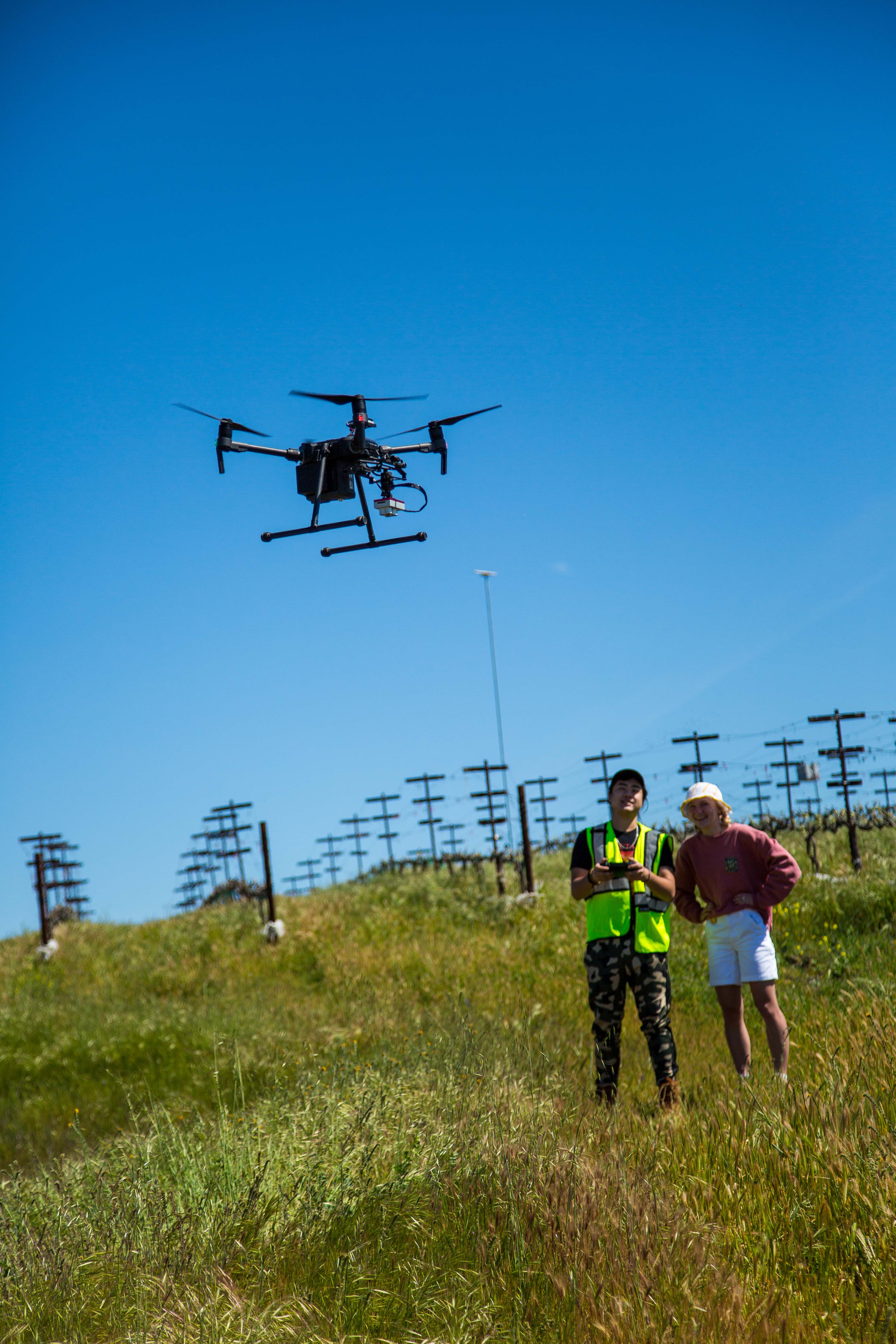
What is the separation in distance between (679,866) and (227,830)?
33.8 metres

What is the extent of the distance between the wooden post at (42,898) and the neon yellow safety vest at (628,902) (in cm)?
2067

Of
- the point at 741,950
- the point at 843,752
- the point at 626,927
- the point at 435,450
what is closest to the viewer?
the point at 741,950

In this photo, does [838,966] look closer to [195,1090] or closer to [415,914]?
[195,1090]

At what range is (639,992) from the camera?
22.3ft

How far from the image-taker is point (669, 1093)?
261 inches

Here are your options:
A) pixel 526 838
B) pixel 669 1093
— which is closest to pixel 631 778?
pixel 669 1093

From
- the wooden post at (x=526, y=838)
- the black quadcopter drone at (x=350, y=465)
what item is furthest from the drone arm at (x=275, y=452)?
the wooden post at (x=526, y=838)

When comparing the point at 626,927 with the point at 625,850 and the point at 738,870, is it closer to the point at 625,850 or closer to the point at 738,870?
the point at 625,850

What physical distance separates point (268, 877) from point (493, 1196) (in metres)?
17.6

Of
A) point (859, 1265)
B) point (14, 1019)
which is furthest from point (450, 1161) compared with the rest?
point (14, 1019)

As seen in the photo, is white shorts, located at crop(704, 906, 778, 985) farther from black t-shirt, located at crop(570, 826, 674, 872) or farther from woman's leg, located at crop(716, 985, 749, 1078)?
black t-shirt, located at crop(570, 826, 674, 872)

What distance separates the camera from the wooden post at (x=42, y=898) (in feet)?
80.4

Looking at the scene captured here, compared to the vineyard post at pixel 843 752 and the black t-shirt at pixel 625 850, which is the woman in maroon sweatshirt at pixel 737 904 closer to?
the black t-shirt at pixel 625 850

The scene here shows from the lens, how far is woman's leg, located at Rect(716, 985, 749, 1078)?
21.9ft
